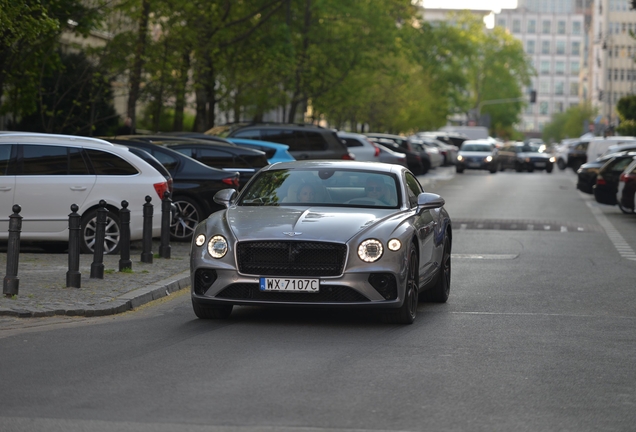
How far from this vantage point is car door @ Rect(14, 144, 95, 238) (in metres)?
16.5

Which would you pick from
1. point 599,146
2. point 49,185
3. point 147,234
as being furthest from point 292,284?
point 599,146

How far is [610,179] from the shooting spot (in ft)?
107

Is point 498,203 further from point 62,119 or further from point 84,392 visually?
point 84,392

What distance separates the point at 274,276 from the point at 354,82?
45007mm

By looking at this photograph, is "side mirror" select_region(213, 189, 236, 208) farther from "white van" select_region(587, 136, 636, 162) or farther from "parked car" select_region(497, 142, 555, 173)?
"parked car" select_region(497, 142, 555, 173)

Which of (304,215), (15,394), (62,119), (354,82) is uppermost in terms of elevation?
(354,82)

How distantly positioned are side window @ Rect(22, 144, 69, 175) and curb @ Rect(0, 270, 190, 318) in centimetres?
327

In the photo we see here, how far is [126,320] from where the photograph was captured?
11.3 metres

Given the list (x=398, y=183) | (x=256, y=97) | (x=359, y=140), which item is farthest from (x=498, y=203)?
(x=398, y=183)

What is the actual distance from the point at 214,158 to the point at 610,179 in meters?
13.8

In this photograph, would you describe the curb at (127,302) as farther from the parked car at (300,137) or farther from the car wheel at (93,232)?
the parked car at (300,137)

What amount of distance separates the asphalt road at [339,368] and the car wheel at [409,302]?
0.33 feet

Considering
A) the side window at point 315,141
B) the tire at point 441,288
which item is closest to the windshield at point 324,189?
the tire at point 441,288

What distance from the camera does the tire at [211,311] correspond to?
36.8ft
